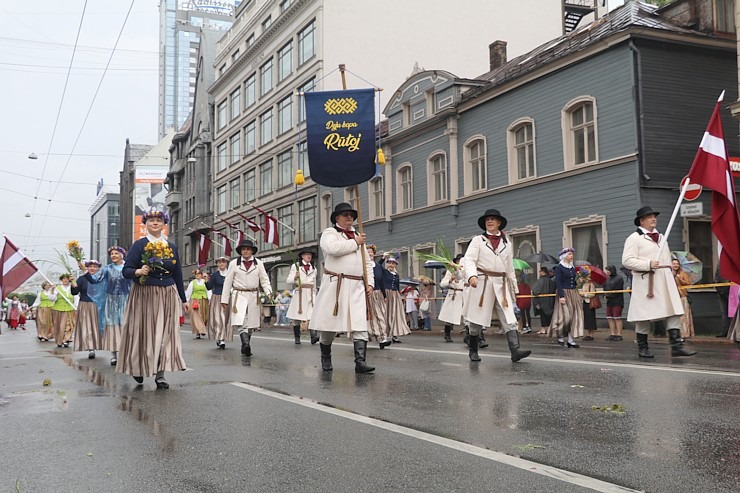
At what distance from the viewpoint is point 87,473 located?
4.43 metres

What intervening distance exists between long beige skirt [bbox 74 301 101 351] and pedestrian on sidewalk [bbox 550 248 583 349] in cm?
863

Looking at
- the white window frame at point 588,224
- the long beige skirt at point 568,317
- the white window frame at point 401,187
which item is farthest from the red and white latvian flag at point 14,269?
the white window frame at point 401,187

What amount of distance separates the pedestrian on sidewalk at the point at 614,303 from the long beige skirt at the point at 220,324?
927 cm

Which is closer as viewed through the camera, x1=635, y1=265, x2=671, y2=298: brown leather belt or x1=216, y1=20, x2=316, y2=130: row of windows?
x1=635, y1=265, x2=671, y2=298: brown leather belt

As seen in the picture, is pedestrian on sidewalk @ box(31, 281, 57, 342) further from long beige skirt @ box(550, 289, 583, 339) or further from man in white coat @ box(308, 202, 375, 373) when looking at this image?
man in white coat @ box(308, 202, 375, 373)

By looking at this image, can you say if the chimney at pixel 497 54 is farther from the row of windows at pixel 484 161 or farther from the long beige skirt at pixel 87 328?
the long beige skirt at pixel 87 328

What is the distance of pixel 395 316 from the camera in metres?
16.9

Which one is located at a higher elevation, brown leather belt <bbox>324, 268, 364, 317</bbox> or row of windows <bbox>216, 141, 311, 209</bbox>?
row of windows <bbox>216, 141, 311, 209</bbox>

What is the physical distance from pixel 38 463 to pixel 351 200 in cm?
3247

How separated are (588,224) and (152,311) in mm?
16598

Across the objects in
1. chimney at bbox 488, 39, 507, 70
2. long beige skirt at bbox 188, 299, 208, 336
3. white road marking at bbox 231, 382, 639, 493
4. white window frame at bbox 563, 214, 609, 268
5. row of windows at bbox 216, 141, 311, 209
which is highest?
chimney at bbox 488, 39, 507, 70

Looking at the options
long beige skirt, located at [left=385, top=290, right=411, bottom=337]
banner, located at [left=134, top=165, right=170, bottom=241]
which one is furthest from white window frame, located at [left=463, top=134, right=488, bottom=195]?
banner, located at [left=134, top=165, right=170, bottom=241]

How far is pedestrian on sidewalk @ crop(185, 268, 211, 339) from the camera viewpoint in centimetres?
2242

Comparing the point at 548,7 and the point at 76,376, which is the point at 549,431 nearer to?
the point at 76,376
